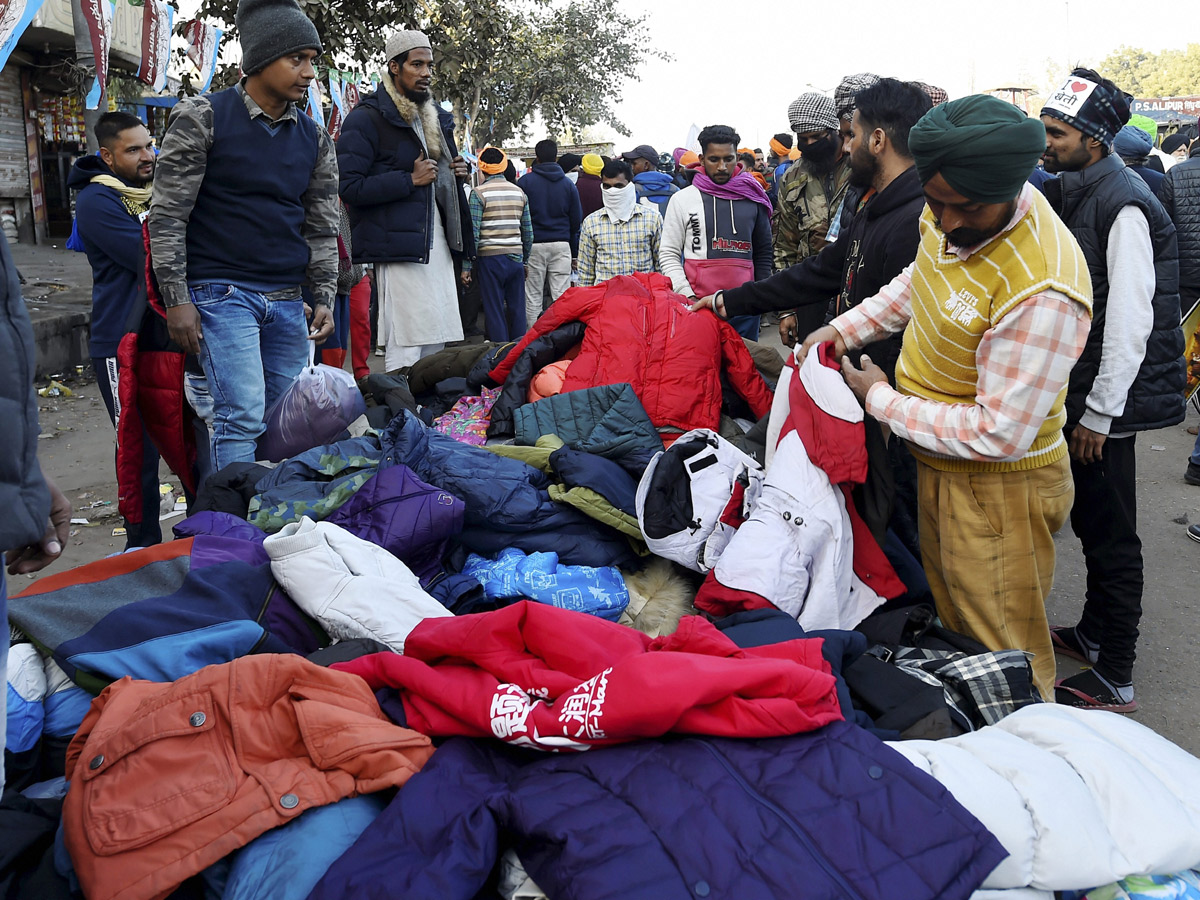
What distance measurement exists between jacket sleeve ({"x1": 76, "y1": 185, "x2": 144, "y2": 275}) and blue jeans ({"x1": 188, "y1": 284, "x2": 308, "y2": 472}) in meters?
0.70

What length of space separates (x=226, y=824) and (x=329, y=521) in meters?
1.52

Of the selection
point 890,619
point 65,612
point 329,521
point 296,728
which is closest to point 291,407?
point 329,521

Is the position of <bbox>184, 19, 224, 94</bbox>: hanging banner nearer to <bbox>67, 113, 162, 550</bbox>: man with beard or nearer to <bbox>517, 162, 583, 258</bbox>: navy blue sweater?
<bbox>517, 162, 583, 258</bbox>: navy blue sweater

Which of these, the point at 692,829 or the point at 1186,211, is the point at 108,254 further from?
the point at 1186,211

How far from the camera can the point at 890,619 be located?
265 cm

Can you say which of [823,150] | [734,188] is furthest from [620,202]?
[823,150]

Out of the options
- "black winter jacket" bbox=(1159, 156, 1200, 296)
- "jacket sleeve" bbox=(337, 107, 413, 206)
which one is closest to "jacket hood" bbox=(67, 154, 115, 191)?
"jacket sleeve" bbox=(337, 107, 413, 206)

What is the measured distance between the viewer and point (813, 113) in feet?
18.4

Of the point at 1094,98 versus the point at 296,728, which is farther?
the point at 1094,98

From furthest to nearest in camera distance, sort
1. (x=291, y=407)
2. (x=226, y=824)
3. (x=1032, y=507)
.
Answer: (x=291, y=407) → (x=1032, y=507) → (x=226, y=824)

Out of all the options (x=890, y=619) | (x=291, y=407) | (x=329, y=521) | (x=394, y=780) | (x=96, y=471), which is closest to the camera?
(x=394, y=780)

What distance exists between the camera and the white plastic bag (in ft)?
12.9

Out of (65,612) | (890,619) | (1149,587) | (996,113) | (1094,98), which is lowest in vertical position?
(1149,587)

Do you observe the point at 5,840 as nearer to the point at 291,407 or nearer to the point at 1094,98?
the point at 291,407
